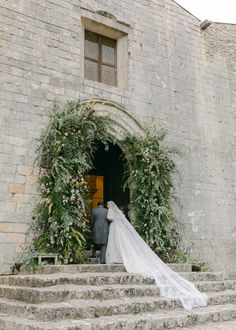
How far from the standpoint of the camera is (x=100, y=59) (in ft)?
30.8

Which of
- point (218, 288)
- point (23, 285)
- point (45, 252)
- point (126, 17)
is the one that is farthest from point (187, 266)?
point (126, 17)

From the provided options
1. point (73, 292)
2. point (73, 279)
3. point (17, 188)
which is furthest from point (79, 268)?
point (17, 188)

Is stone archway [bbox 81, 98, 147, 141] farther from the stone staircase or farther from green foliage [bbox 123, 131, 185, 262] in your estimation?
the stone staircase

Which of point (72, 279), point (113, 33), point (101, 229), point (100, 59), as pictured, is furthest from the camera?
point (113, 33)

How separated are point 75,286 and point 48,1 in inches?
214

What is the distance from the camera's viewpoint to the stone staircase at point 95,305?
4758 millimetres

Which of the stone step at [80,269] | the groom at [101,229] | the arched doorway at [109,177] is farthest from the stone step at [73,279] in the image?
the arched doorway at [109,177]

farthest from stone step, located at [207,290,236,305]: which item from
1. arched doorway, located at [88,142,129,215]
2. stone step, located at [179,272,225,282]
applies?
arched doorway, located at [88,142,129,215]

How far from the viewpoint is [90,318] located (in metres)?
4.98

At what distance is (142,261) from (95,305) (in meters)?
2.16

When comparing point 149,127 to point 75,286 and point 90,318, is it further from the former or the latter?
point 90,318

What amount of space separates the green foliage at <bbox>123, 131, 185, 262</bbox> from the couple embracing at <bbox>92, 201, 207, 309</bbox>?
810 mm

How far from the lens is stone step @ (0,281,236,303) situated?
5.18m

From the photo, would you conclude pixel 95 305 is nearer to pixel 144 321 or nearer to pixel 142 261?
pixel 144 321
